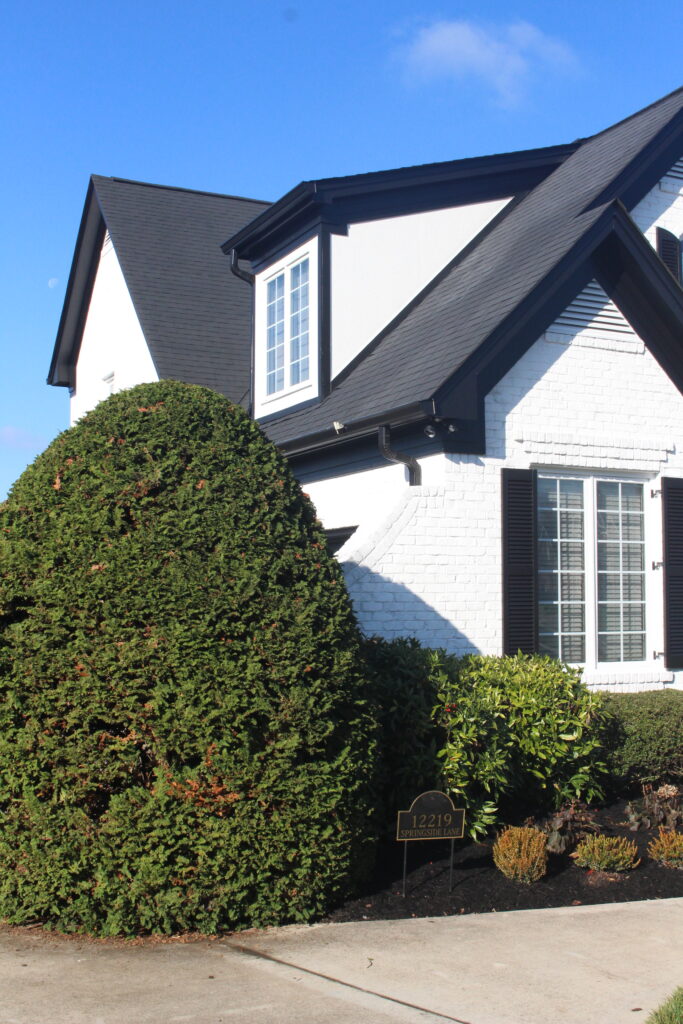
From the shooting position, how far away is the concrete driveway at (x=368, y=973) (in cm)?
454

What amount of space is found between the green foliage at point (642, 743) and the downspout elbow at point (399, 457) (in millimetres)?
2648

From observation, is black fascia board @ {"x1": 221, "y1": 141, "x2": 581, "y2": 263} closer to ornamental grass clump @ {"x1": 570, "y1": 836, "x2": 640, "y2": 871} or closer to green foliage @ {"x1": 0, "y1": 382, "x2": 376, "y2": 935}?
green foliage @ {"x1": 0, "y1": 382, "x2": 376, "y2": 935}

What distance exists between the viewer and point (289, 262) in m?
13.3

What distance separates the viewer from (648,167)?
38.7 ft

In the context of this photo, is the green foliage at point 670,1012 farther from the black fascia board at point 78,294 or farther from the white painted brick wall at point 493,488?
the black fascia board at point 78,294

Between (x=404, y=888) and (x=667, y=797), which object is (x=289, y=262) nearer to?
(x=667, y=797)

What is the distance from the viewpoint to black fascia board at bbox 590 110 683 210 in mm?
11539

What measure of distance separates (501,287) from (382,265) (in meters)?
2.43

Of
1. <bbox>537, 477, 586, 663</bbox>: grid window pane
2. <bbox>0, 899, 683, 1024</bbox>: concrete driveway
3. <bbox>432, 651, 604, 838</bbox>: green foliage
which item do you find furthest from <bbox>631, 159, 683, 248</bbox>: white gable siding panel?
<bbox>0, 899, 683, 1024</bbox>: concrete driveway

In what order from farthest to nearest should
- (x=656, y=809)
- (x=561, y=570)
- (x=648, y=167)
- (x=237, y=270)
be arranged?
(x=237, y=270)
(x=648, y=167)
(x=561, y=570)
(x=656, y=809)

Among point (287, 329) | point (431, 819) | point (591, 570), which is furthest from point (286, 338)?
point (431, 819)

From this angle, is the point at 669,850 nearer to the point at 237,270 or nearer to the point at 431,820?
the point at 431,820

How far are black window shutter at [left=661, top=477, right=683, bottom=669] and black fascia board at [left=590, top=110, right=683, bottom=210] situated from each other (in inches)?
129

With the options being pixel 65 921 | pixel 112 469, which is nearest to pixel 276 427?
pixel 112 469
